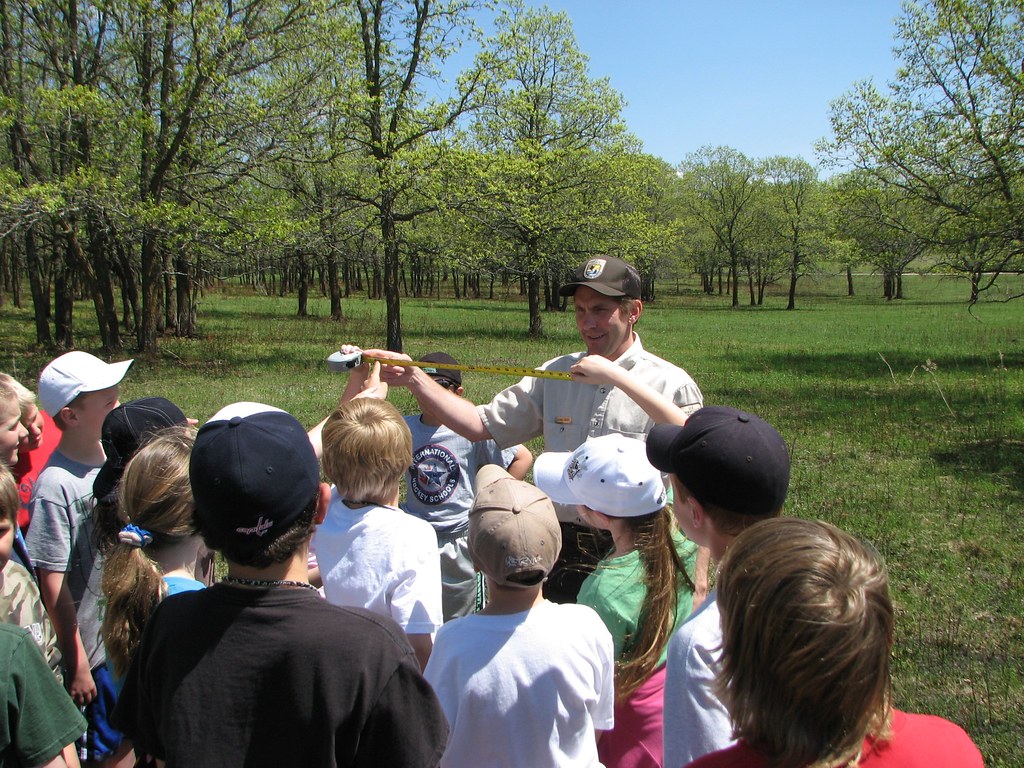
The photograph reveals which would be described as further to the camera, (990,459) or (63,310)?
(63,310)

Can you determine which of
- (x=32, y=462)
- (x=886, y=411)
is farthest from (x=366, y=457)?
(x=886, y=411)

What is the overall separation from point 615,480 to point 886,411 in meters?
11.6

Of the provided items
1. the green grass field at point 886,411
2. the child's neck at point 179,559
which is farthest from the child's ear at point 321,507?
the green grass field at point 886,411

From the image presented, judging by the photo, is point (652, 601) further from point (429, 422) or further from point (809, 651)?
point (429, 422)

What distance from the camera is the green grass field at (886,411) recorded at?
471cm

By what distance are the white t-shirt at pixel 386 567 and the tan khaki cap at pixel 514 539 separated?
51 centimetres

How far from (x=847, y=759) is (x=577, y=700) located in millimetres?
810

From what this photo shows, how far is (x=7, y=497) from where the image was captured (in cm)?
231

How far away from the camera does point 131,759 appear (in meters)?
2.98

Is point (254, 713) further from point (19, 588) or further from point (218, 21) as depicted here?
point (218, 21)

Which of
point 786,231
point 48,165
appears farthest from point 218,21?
point 786,231

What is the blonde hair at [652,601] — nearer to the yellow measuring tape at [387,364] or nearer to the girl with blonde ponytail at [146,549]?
the yellow measuring tape at [387,364]

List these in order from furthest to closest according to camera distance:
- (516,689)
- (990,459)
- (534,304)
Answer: (534,304), (990,459), (516,689)

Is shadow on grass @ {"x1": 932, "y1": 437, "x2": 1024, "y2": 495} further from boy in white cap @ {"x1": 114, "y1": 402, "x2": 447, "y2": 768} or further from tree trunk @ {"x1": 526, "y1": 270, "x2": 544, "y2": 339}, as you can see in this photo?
tree trunk @ {"x1": 526, "y1": 270, "x2": 544, "y2": 339}
